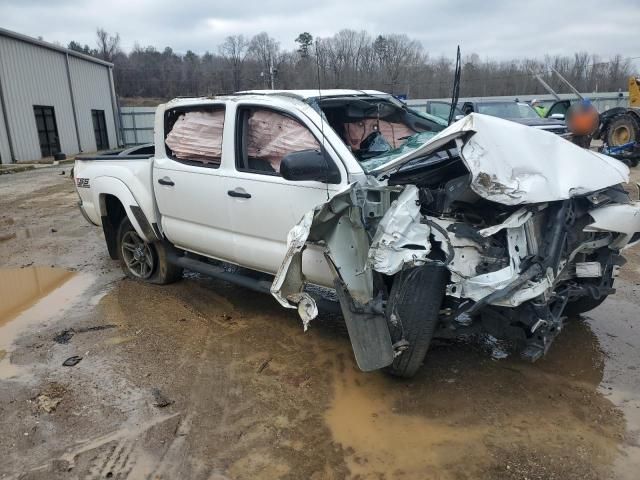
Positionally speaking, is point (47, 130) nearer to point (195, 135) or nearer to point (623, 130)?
point (195, 135)

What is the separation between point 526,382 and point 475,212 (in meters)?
1.30

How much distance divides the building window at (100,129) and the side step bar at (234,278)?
25171 mm

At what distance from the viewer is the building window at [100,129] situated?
2765cm

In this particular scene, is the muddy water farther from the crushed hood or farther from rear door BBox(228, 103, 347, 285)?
the crushed hood

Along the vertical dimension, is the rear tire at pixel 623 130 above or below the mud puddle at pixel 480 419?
above

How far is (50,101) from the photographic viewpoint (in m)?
23.0

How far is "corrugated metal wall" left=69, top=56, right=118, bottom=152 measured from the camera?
2540cm

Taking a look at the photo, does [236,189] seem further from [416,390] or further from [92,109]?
[92,109]

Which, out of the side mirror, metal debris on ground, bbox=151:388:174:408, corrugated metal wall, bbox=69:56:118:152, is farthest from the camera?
corrugated metal wall, bbox=69:56:118:152


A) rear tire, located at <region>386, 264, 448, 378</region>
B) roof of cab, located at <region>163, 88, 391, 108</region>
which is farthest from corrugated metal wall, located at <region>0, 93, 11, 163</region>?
rear tire, located at <region>386, 264, 448, 378</region>

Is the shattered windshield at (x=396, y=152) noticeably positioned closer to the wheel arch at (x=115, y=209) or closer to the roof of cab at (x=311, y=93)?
the roof of cab at (x=311, y=93)

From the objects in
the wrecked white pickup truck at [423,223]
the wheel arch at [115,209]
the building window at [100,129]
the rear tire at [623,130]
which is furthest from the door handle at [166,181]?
the building window at [100,129]

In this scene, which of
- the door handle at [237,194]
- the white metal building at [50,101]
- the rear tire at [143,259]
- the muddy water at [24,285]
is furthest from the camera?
the white metal building at [50,101]

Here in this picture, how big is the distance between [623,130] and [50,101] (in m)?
22.3
